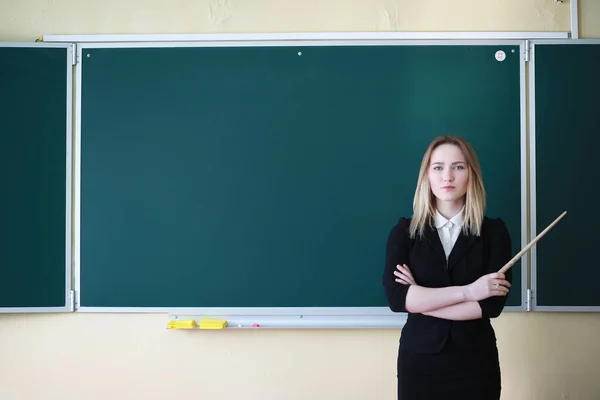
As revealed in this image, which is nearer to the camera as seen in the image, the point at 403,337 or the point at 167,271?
the point at 403,337

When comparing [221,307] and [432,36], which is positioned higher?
[432,36]

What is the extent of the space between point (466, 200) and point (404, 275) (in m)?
0.41

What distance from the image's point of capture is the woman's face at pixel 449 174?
1.87 metres

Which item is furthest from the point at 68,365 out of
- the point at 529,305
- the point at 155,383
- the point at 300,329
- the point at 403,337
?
the point at 529,305

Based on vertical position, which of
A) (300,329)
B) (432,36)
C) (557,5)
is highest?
(557,5)

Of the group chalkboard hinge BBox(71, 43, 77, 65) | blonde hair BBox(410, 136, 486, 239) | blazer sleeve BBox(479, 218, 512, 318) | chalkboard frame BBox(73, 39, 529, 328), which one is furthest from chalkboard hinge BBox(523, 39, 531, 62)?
chalkboard hinge BBox(71, 43, 77, 65)

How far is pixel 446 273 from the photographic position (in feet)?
5.93

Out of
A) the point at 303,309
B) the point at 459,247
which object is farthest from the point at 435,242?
the point at 303,309

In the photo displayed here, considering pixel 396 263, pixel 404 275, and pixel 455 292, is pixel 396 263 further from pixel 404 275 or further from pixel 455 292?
pixel 455 292

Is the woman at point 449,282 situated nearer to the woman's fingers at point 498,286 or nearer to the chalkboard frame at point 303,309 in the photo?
the woman's fingers at point 498,286

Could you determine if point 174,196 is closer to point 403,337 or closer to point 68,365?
point 68,365

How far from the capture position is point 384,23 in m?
2.46

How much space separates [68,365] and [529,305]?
2.52 meters

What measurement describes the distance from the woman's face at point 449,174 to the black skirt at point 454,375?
23.4 inches
